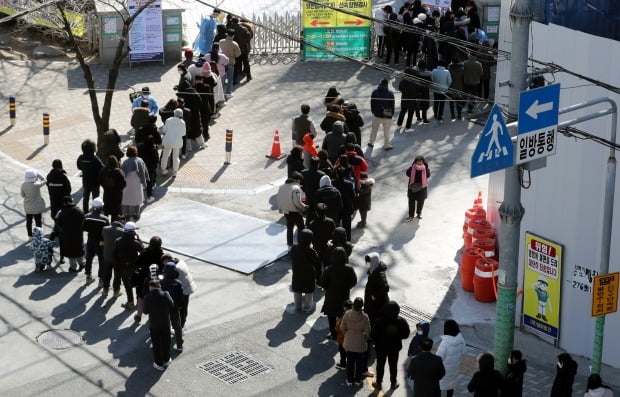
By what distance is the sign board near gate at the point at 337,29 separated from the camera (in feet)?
99.0

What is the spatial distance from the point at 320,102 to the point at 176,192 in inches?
233

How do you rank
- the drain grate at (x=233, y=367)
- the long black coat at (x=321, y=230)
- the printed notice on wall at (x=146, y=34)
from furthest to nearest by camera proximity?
1. the printed notice on wall at (x=146, y=34)
2. the long black coat at (x=321, y=230)
3. the drain grate at (x=233, y=367)

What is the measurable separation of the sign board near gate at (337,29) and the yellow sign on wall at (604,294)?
17.0m

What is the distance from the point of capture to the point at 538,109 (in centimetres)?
1254

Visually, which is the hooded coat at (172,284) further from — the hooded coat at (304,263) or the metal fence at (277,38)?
the metal fence at (277,38)

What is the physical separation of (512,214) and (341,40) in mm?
17875

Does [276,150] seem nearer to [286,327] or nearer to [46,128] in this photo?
[46,128]

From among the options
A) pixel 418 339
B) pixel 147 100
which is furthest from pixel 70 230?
pixel 418 339

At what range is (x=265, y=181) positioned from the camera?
76.8ft

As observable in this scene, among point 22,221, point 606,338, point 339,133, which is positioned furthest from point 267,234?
point 606,338

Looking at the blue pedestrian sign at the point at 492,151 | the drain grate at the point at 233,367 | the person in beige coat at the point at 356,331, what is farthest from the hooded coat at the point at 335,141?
the blue pedestrian sign at the point at 492,151

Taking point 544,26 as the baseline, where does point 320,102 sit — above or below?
below

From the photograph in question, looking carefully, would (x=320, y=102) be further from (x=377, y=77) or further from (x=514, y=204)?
(x=514, y=204)

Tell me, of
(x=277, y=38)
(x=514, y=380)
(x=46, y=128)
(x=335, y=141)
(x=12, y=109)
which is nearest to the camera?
(x=514, y=380)
